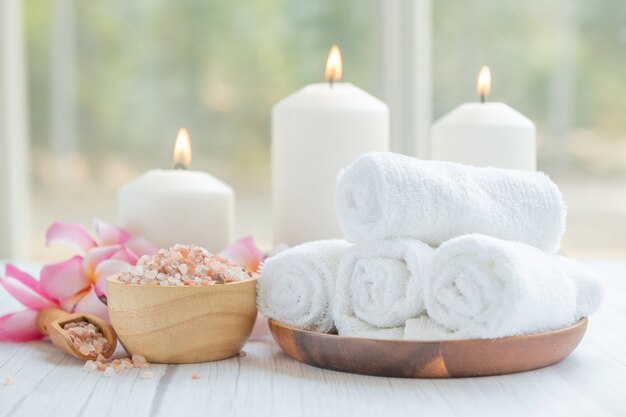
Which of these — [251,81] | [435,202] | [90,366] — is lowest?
[90,366]

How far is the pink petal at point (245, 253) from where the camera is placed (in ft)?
→ 3.05

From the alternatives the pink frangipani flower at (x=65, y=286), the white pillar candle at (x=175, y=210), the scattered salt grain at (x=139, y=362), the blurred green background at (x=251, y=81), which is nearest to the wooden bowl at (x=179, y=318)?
the scattered salt grain at (x=139, y=362)

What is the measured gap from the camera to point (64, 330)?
80 cm

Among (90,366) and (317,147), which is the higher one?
(317,147)

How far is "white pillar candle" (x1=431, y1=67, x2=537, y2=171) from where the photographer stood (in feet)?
3.54

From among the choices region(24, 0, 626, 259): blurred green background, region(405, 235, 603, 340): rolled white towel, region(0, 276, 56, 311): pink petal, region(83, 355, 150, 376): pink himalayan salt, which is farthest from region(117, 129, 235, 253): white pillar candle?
region(24, 0, 626, 259): blurred green background

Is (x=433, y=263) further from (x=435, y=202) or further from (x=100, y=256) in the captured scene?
(x=100, y=256)

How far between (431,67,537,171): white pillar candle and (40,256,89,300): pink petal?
1.50ft

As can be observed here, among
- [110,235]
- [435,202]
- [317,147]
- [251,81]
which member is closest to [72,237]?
[110,235]

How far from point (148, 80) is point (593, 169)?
3.83 ft

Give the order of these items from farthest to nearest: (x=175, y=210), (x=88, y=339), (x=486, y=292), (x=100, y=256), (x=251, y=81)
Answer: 1. (x=251, y=81)
2. (x=175, y=210)
3. (x=100, y=256)
4. (x=88, y=339)
5. (x=486, y=292)

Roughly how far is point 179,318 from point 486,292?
247 mm

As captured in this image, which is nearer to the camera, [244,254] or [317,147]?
[244,254]

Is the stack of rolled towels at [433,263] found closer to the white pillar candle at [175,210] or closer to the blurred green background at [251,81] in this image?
the white pillar candle at [175,210]
